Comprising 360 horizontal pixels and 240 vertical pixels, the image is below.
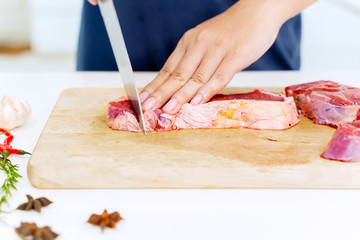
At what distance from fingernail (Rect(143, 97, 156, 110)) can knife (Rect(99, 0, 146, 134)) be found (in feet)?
0.15

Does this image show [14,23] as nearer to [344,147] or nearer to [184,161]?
[184,161]

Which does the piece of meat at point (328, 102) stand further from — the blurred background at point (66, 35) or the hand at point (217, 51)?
the blurred background at point (66, 35)

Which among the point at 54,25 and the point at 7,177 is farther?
the point at 54,25

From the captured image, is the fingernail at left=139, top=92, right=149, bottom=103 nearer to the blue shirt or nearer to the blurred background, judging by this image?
the blue shirt

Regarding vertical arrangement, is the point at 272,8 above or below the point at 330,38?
above

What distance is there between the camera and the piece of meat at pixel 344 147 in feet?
5.45

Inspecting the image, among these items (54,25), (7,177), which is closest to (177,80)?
(7,177)

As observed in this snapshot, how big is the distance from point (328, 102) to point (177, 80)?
72cm

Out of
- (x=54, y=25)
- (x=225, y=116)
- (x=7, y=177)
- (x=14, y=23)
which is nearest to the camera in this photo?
(x=7, y=177)

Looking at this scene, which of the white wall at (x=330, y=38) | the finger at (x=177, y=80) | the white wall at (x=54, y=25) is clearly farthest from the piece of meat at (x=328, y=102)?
the white wall at (x=54, y=25)

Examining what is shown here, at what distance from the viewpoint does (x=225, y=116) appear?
6.54 ft

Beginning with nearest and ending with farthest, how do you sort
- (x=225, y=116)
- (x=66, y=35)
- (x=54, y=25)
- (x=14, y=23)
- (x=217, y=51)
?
(x=225, y=116) < (x=217, y=51) < (x=54, y=25) < (x=66, y=35) < (x=14, y=23)

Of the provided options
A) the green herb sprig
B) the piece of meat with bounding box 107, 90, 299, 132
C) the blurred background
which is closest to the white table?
the green herb sprig
